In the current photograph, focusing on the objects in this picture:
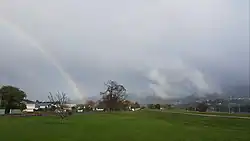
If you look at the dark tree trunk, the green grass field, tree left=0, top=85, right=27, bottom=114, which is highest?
tree left=0, top=85, right=27, bottom=114

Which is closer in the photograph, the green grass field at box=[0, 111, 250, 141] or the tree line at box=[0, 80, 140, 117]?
the green grass field at box=[0, 111, 250, 141]

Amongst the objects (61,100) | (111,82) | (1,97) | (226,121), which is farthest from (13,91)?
(226,121)

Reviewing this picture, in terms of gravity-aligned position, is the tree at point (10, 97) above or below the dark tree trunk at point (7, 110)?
above

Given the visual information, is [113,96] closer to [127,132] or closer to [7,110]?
[7,110]

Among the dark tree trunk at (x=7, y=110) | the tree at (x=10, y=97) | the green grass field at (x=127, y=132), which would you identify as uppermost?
the tree at (x=10, y=97)

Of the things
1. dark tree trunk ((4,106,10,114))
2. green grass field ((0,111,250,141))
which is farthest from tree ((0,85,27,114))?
green grass field ((0,111,250,141))

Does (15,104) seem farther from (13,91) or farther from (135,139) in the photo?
(135,139)

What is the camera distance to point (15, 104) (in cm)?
13325

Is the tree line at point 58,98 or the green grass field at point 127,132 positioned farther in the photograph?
the tree line at point 58,98

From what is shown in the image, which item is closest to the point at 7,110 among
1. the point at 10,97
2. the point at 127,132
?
the point at 10,97

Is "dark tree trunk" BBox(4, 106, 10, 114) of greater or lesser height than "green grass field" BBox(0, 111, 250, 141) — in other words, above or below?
above

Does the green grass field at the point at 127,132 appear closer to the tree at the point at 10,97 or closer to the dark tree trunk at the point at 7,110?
the dark tree trunk at the point at 7,110

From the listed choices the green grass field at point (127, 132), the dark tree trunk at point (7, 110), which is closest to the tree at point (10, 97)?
the dark tree trunk at point (7, 110)

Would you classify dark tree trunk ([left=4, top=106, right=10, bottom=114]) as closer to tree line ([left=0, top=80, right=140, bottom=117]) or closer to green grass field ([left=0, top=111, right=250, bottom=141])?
tree line ([left=0, top=80, right=140, bottom=117])
